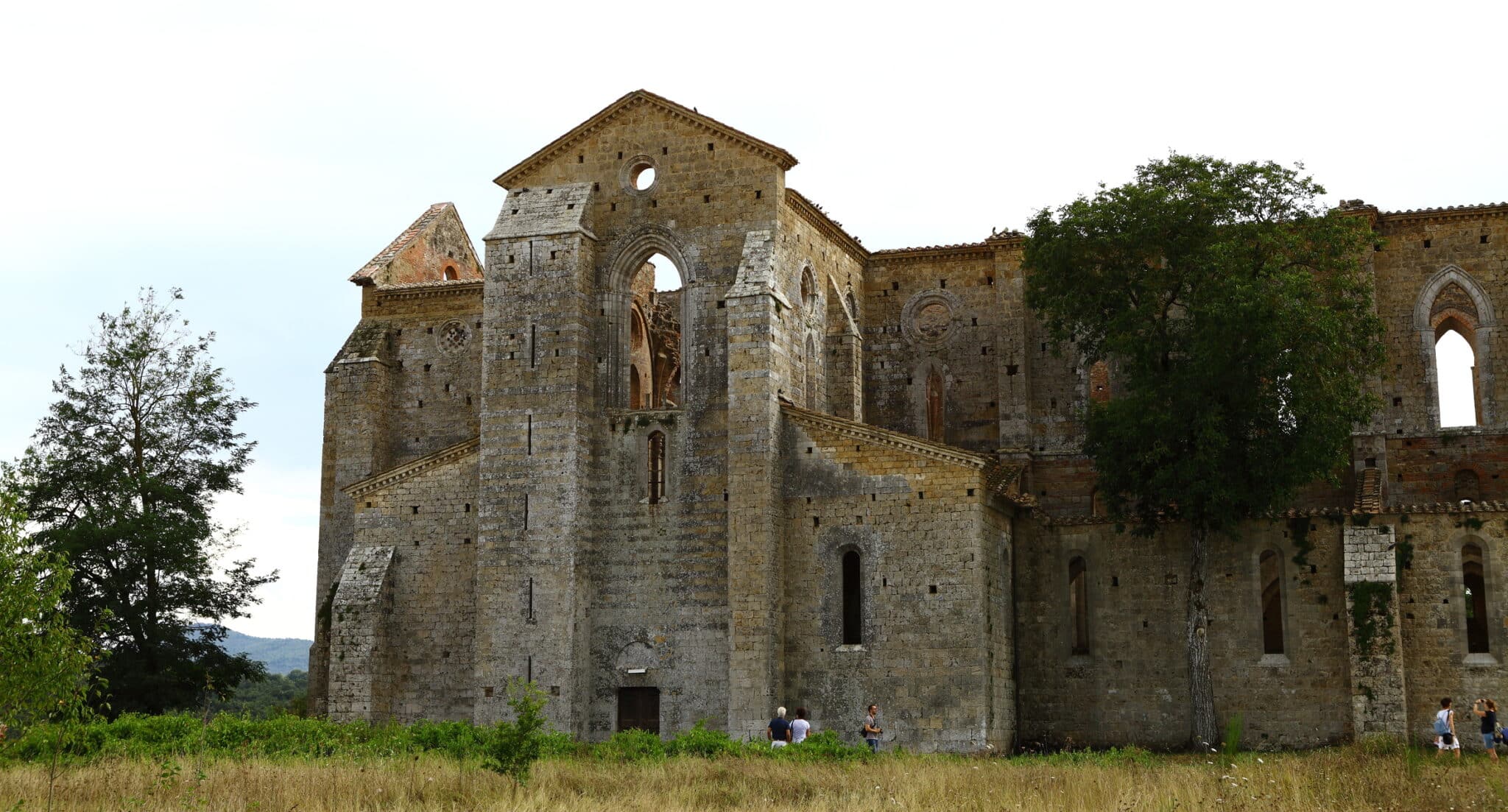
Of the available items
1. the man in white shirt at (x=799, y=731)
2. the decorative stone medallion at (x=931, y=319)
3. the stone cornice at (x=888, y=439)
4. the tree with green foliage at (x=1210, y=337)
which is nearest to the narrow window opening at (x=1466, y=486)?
the tree with green foliage at (x=1210, y=337)

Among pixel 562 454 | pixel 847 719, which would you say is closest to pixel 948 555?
pixel 847 719

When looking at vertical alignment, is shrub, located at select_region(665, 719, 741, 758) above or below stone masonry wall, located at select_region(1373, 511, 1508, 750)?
below

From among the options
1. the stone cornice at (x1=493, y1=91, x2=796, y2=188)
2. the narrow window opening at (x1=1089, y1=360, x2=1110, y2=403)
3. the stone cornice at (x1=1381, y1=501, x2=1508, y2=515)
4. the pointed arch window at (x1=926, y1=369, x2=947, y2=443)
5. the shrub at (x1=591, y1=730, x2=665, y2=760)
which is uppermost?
the stone cornice at (x1=493, y1=91, x2=796, y2=188)

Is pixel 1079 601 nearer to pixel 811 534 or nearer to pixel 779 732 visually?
pixel 811 534

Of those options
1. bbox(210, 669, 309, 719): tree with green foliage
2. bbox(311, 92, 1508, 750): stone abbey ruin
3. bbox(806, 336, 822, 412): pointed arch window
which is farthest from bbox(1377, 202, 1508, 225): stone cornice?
bbox(210, 669, 309, 719): tree with green foliage

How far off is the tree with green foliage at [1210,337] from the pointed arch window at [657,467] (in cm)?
811

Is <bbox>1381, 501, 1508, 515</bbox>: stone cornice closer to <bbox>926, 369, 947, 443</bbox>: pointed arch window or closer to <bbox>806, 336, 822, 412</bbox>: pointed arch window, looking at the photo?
<bbox>926, 369, 947, 443</bbox>: pointed arch window

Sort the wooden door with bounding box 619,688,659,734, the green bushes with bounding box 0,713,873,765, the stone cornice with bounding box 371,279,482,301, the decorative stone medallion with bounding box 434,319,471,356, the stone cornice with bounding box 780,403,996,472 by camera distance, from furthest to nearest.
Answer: the decorative stone medallion with bounding box 434,319,471,356 < the stone cornice with bounding box 371,279,482,301 < the wooden door with bounding box 619,688,659,734 < the stone cornice with bounding box 780,403,996,472 < the green bushes with bounding box 0,713,873,765

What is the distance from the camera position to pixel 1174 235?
97.0 ft

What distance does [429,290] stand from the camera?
38281 mm

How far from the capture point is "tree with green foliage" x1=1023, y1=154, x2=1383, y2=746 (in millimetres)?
27844

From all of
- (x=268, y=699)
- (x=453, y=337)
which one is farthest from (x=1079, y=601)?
(x=268, y=699)

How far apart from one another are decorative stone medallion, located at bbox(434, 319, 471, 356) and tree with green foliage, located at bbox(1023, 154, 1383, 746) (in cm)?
1446

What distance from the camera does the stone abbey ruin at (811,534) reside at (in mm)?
28531
